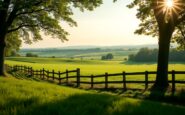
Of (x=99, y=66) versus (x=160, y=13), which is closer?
(x=160, y=13)

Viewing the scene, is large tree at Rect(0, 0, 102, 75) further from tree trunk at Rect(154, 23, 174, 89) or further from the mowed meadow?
the mowed meadow

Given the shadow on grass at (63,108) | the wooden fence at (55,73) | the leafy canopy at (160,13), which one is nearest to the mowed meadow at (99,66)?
the wooden fence at (55,73)

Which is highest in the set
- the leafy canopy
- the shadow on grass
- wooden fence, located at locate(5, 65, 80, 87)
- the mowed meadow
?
the leafy canopy

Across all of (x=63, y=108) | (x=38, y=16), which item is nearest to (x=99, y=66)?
(x=38, y=16)

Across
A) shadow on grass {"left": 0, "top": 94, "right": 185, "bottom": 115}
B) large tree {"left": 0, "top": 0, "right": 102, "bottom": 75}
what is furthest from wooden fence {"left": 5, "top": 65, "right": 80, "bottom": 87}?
shadow on grass {"left": 0, "top": 94, "right": 185, "bottom": 115}

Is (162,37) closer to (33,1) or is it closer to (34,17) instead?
(33,1)

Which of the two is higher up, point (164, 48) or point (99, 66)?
point (164, 48)

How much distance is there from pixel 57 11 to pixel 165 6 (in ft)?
49.0

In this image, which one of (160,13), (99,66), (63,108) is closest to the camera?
(63,108)

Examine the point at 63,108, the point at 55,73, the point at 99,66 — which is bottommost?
the point at 99,66

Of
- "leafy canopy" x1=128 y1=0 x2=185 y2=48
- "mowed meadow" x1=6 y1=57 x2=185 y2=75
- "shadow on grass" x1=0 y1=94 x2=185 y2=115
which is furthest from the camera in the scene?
"mowed meadow" x1=6 y1=57 x2=185 y2=75

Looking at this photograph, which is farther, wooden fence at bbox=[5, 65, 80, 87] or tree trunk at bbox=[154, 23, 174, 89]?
wooden fence at bbox=[5, 65, 80, 87]

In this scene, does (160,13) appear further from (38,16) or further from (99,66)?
(99,66)

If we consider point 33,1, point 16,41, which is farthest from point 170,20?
point 16,41
